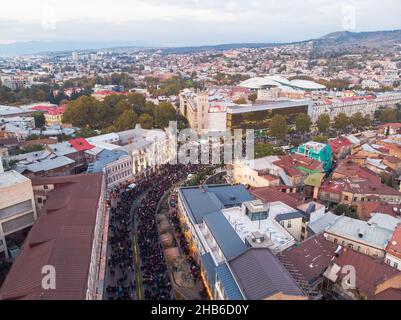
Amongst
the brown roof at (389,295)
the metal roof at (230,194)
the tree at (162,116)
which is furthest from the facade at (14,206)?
the tree at (162,116)

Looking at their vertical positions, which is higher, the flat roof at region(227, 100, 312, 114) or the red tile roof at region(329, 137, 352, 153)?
the flat roof at region(227, 100, 312, 114)

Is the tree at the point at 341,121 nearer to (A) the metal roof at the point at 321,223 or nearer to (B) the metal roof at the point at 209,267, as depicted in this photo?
(A) the metal roof at the point at 321,223

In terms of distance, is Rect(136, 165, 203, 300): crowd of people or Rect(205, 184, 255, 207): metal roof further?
Rect(205, 184, 255, 207): metal roof

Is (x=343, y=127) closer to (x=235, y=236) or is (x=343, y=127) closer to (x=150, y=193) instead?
(x=150, y=193)

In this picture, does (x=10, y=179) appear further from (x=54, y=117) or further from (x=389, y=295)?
(x=54, y=117)

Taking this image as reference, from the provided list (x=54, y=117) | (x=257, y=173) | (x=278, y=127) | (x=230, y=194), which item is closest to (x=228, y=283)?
(x=230, y=194)

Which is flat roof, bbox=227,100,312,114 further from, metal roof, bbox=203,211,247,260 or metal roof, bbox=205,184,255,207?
metal roof, bbox=203,211,247,260

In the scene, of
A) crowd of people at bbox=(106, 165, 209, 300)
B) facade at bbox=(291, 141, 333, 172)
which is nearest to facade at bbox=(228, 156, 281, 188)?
facade at bbox=(291, 141, 333, 172)
